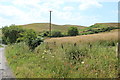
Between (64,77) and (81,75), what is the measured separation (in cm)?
61

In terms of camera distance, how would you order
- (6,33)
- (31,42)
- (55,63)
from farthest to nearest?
1. (6,33)
2. (31,42)
3. (55,63)

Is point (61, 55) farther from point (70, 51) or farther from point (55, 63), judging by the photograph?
point (55, 63)

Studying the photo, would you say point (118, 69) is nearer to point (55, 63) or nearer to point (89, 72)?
point (89, 72)

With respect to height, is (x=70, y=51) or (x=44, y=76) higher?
(x=70, y=51)

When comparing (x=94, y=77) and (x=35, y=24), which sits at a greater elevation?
(x=35, y=24)

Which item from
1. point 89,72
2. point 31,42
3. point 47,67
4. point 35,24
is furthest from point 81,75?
point 35,24

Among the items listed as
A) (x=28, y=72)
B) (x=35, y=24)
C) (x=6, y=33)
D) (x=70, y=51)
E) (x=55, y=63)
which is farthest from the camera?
(x=35, y=24)

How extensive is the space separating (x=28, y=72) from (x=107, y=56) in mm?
3526

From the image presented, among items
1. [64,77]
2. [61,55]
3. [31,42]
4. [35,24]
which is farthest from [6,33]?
[35,24]

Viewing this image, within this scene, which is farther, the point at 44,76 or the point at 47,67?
the point at 47,67

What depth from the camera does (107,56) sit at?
28.5ft

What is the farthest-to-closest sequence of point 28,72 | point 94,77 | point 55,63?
point 55,63 → point 28,72 → point 94,77

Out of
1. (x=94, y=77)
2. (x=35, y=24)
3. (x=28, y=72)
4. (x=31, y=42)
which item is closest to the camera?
(x=94, y=77)

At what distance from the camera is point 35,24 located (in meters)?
107
